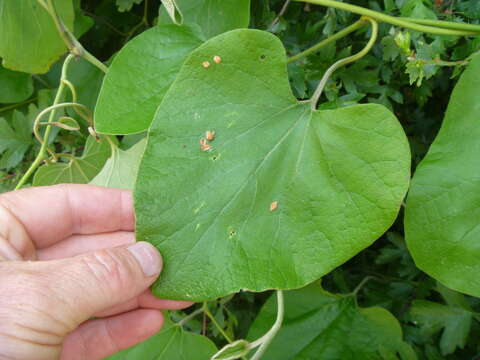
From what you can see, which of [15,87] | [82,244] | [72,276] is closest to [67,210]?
[82,244]

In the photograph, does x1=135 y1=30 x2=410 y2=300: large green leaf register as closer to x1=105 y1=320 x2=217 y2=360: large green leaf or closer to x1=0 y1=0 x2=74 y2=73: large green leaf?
x1=105 y1=320 x2=217 y2=360: large green leaf

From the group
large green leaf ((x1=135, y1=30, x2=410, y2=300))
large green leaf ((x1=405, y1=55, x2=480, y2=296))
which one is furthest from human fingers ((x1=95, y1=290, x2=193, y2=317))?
large green leaf ((x1=405, y1=55, x2=480, y2=296))

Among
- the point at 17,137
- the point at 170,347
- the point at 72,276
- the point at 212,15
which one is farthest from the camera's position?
the point at 17,137

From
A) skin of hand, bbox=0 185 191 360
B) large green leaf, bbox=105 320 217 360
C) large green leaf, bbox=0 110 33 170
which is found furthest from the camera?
large green leaf, bbox=0 110 33 170

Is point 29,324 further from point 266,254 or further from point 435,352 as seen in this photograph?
point 435,352

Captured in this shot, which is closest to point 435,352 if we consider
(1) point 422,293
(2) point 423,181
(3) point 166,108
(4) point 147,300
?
(1) point 422,293

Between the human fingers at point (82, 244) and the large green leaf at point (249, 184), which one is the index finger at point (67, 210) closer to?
the human fingers at point (82, 244)

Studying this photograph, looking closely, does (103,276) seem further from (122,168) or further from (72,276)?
(122,168)
